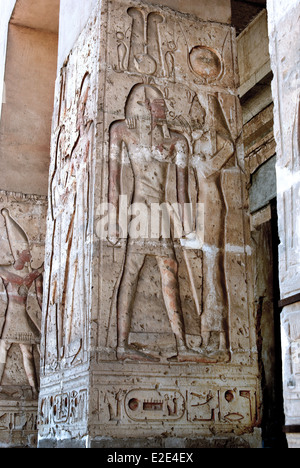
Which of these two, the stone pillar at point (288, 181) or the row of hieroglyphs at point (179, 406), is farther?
the row of hieroglyphs at point (179, 406)

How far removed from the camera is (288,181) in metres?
2.66

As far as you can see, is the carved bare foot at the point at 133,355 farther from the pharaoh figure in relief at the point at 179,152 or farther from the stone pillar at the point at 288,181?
the stone pillar at the point at 288,181

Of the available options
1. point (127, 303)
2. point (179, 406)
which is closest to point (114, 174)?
point (127, 303)

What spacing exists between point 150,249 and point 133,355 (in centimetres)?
82

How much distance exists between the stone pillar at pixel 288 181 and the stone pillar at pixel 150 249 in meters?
2.14

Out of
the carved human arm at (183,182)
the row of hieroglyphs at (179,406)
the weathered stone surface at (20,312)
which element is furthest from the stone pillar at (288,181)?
the weathered stone surface at (20,312)

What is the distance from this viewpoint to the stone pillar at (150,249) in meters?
4.55

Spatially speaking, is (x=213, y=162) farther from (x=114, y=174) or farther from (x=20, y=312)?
(x=20, y=312)

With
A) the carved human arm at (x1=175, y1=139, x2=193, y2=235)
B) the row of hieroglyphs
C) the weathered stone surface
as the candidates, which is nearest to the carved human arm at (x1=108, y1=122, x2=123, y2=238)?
the carved human arm at (x1=175, y1=139, x2=193, y2=235)

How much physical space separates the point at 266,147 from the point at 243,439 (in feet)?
17.2

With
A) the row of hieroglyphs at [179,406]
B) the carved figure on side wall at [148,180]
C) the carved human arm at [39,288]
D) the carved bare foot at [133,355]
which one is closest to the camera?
the row of hieroglyphs at [179,406]

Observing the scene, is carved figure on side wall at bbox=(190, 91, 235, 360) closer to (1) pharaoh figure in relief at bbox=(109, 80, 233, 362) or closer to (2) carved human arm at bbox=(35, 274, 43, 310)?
(1) pharaoh figure in relief at bbox=(109, 80, 233, 362)

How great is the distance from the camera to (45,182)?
7.57m

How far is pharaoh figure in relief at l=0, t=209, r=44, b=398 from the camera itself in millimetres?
7121
